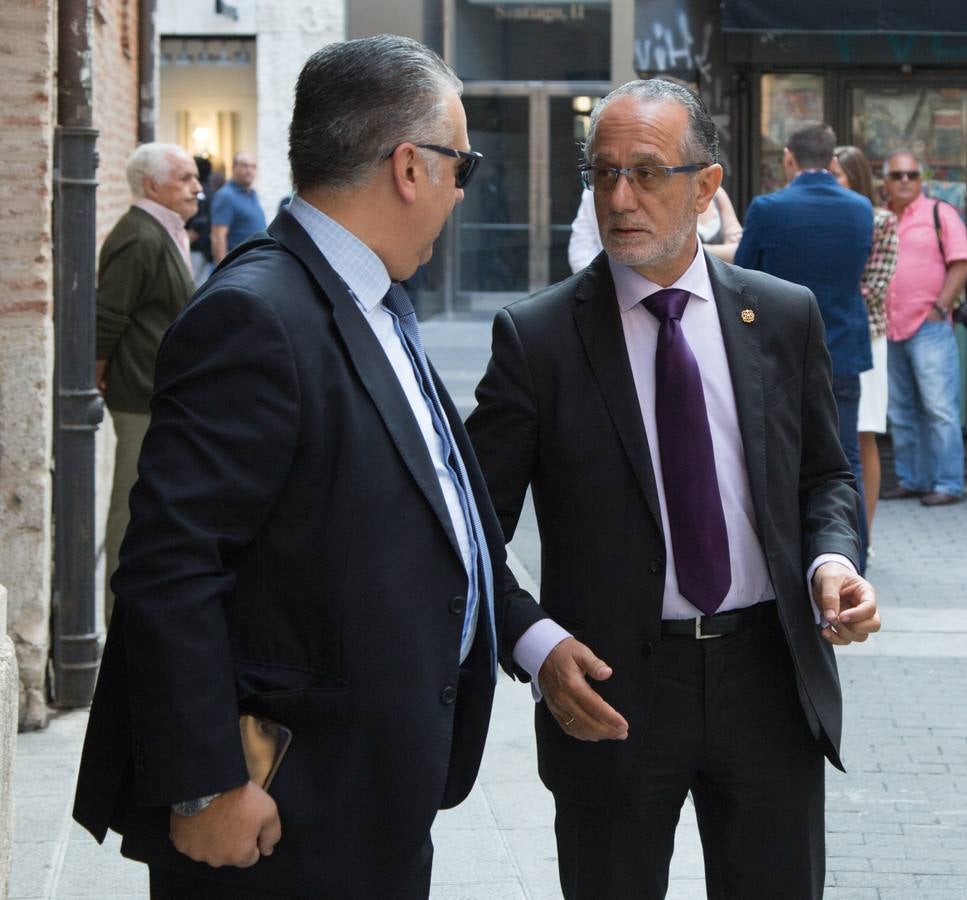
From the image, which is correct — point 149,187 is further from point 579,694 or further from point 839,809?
point 579,694

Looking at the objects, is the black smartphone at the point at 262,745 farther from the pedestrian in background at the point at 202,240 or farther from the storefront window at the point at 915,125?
the pedestrian in background at the point at 202,240

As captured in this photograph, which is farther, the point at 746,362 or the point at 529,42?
the point at 529,42

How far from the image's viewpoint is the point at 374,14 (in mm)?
21234

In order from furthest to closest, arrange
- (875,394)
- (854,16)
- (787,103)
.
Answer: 1. (787,103)
2. (854,16)
3. (875,394)

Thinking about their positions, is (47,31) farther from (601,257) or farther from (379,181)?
(379,181)

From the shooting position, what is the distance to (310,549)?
2342 mm

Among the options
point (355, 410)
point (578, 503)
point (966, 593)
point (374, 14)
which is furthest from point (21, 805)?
point (374, 14)

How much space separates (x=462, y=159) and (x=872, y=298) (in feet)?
19.4

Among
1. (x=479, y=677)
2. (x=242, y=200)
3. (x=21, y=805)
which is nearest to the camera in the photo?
(x=479, y=677)

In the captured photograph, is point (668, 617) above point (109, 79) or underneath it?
underneath

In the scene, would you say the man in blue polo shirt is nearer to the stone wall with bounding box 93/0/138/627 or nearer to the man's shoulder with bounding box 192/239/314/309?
the stone wall with bounding box 93/0/138/627

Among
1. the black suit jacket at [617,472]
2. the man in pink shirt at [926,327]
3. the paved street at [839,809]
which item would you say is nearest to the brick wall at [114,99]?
the paved street at [839,809]

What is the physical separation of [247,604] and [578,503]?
0.82m

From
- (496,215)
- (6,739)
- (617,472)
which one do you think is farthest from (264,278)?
(496,215)
